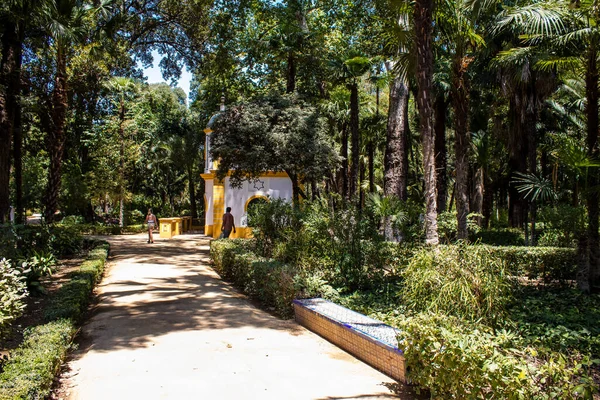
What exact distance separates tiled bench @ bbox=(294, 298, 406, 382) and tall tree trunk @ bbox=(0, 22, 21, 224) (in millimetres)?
9787

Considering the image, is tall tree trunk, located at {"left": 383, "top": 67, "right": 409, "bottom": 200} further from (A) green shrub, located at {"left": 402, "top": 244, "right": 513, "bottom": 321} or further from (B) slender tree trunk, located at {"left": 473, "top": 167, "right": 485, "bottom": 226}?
(B) slender tree trunk, located at {"left": 473, "top": 167, "right": 485, "bottom": 226}

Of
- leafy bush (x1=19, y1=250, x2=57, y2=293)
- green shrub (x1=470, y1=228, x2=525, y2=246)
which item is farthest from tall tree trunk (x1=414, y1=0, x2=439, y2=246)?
green shrub (x1=470, y1=228, x2=525, y2=246)

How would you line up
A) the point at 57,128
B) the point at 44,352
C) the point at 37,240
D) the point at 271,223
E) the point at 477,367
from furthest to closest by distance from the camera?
→ 1. the point at 57,128
2. the point at 37,240
3. the point at 271,223
4. the point at 44,352
5. the point at 477,367

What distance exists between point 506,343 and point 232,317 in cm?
494

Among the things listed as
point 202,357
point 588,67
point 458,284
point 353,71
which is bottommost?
point 202,357

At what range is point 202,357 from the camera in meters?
5.97

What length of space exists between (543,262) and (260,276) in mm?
6037

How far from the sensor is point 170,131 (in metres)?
41.5

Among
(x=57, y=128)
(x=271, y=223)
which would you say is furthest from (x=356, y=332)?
(x=57, y=128)

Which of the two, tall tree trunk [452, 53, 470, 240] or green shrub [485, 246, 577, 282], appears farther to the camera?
green shrub [485, 246, 577, 282]

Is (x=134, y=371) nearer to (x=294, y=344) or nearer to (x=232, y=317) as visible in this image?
(x=294, y=344)

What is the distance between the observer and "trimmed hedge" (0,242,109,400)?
408cm

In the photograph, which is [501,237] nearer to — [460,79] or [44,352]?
[460,79]

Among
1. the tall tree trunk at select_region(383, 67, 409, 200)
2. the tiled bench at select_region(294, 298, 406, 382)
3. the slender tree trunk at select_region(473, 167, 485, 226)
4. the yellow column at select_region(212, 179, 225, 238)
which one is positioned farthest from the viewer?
the yellow column at select_region(212, 179, 225, 238)
